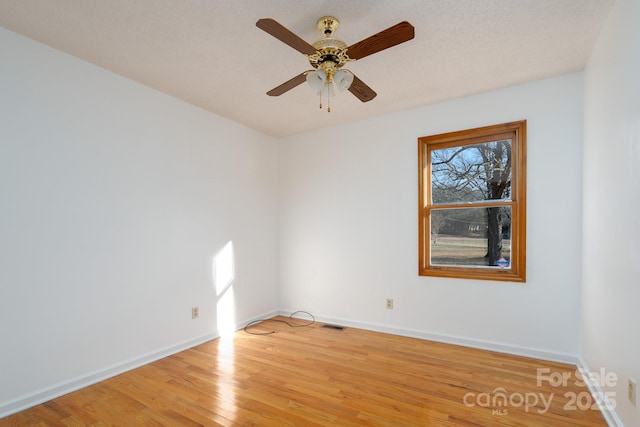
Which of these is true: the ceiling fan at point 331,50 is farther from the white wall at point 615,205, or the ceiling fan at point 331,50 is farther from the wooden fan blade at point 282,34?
the white wall at point 615,205

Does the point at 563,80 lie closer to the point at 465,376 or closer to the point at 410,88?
the point at 410,88

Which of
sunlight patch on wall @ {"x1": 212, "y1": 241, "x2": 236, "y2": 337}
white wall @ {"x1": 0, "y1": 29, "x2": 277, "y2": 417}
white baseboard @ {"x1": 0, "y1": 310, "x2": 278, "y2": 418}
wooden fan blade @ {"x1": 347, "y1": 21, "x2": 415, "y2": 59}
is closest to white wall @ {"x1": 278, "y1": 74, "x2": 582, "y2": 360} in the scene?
sunlight patch on wall @ {"x1": 212, "y1": 241, "x2": 236, "y2": 337}

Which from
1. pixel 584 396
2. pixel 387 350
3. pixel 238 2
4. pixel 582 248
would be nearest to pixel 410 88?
pixel 238 2

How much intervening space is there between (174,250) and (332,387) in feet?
6.46

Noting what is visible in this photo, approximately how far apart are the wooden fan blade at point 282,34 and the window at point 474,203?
2.02 meters

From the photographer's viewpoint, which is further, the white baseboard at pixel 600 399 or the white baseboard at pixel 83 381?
the white baseboard at pixel 83 381

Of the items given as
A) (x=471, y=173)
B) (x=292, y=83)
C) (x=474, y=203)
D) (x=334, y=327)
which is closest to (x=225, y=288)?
(x=334, y=327)

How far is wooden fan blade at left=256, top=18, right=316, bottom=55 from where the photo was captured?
4.97 ft

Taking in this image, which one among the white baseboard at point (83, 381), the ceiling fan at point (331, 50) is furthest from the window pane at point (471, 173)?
the white baseboard at point (83, 381)

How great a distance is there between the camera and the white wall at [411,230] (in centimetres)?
275

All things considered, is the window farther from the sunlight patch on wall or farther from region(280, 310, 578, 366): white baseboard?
the sunlight patch on wall

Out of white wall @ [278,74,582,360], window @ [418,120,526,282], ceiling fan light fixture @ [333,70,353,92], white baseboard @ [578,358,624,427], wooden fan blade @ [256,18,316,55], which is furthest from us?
window @ [418,120,526,282]

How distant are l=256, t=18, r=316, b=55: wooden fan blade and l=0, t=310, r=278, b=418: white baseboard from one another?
281 centimetres

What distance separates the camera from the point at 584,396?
2193mm
